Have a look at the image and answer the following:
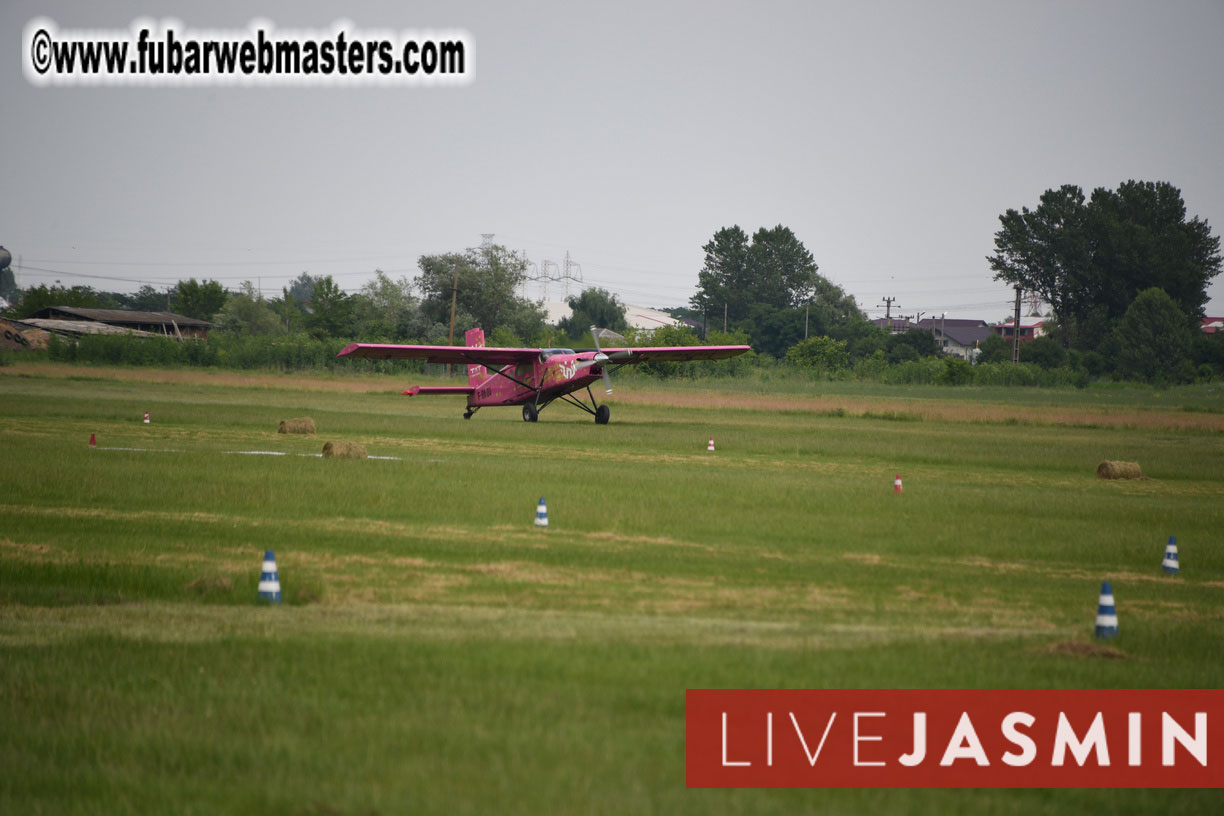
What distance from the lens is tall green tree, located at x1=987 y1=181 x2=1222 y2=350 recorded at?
110875 mm

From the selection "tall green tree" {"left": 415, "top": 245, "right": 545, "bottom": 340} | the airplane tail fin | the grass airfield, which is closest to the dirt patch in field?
the grass airfield

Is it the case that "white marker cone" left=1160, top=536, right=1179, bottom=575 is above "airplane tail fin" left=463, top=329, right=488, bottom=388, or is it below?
below

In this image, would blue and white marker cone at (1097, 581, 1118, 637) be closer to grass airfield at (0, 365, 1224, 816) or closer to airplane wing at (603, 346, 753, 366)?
grass airfield at (0, 365, 1224, 816)

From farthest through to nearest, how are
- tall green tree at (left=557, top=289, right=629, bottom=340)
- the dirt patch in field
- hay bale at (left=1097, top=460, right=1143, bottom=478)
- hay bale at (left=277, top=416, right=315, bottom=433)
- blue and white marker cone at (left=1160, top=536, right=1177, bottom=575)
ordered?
tall green tree at (left=557, top=289, right=629, bottom=340)
hay bale at (left=277, top=416, right=315, bottom=433)
hay bale at (left=1097, top=460, right=1143, bottom=478)
blue and white marker cone at (left=1160, top=536, right=1177, bottom=575)
the dirt patch in field

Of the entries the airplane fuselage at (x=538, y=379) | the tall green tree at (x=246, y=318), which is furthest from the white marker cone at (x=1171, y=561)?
the tall green tree at (x=246, y=318)

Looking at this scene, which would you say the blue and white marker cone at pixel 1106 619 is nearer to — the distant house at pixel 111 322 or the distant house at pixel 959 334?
the distant house at pixel 111 322

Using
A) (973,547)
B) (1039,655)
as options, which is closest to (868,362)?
(973,547)

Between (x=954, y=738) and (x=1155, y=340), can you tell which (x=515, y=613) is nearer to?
(x=954, y=738)

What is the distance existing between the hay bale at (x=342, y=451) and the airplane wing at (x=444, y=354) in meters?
11.9

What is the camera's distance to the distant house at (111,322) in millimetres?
103250

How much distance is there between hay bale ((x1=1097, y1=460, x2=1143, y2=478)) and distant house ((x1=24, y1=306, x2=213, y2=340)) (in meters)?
91.2

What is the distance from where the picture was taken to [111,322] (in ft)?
358

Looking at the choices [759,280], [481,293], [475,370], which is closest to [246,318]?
[481,293]

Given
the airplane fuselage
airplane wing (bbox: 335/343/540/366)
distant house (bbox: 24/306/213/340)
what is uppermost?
distant house (bbox: 24/306/213/340)
